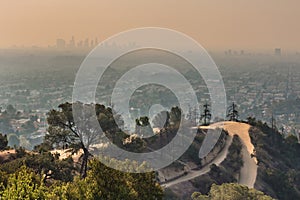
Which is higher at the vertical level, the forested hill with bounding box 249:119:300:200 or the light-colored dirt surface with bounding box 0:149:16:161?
the light-colored dirt surface with bounding box 0:149:16:161

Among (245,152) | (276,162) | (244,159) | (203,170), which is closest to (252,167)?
(244,159)

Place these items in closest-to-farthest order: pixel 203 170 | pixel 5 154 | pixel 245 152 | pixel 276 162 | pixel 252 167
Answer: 1. pixel 5 154
2. pixel 203 170
3. pixel 252 167
4. pixel 245 152
5. pixel 276 162

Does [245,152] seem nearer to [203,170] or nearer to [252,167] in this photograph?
[252,167]

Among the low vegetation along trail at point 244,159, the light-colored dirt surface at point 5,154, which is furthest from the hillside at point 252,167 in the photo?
the light-colored dirt surface at point 5,154

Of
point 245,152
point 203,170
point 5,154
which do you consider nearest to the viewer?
point 5,154

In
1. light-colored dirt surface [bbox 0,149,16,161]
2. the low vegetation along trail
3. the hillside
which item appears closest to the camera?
light-colored dirt surface [bbox 0,149,16,161]

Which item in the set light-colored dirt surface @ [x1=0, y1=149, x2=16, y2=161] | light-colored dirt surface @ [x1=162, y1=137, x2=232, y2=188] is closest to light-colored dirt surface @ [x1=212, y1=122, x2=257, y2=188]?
light-colored dirt surface @ [x1=162, y1=137, x2=232, y2=188]

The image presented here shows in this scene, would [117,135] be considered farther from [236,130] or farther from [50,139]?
[236,130]

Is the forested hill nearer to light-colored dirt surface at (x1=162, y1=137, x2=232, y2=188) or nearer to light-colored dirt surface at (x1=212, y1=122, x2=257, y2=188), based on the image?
light-colored dirt surface at (x1=212, y1=122, x2=257, y2=188)

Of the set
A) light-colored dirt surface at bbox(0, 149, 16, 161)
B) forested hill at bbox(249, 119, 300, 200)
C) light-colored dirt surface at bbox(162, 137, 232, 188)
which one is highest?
light-colored dirt surface at bbox(0, 149, 16, 161)
